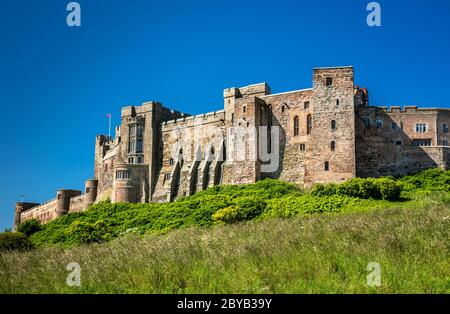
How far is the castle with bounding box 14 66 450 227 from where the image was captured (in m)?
44.2

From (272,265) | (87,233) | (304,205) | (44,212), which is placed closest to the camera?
(272,265)

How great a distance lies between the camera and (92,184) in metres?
63.6

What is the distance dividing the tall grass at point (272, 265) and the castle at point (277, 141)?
2842 centimetres

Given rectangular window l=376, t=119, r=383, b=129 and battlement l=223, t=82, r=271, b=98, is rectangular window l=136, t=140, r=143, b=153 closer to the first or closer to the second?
battlement l=223, t=82, r=271, b=98

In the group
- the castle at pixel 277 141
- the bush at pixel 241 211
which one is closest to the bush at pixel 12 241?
the bush at pixel 241 211

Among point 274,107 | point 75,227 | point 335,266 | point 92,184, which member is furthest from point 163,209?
point 335,266

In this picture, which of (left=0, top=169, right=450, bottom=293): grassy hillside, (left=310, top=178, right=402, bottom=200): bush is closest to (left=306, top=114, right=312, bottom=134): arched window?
(left=310, top=178, right=402, bottom=200): bush

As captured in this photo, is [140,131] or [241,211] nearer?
[241,211]

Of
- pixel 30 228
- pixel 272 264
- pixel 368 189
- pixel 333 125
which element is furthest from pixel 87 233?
pixel 272 264

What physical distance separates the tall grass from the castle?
28423mm

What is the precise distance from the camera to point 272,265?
12812 mm

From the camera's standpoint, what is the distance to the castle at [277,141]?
44.2 metres

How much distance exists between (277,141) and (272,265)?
36.6 m

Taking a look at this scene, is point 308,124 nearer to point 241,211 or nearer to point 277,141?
point 277,141
